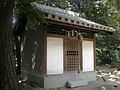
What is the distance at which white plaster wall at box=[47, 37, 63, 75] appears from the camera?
5.02 m

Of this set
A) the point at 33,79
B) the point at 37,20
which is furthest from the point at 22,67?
the point at 37,20

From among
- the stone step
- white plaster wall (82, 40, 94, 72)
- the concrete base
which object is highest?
white plaster wall (82, 40, 94, 72)

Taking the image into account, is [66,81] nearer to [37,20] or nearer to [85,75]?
[85,75]

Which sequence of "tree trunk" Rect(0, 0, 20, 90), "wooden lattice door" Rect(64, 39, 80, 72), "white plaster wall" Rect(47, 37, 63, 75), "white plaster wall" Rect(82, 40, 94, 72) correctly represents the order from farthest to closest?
1. "white plaster wall" Rect(82, 40, 94, 72)
2. "wooden lattice door" Rect(64, 39, 80, 72)
3. "white plaster wall" Rect(47, 37, 63, 75)
4. "tree trunk" Rect(0, 0, 20, 90)

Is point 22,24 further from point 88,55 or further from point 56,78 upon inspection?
point 88,55

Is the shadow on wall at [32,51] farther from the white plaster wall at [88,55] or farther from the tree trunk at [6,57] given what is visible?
the white plaster wall at [88,55]

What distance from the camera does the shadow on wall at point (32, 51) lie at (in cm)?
509

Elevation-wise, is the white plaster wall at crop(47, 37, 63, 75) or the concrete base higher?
the white plaster wall at crop(47, 37, 63, 75)

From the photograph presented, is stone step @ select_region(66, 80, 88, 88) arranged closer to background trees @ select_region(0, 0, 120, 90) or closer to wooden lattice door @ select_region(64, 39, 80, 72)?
wooden lattice door @ select_region(64, 39, 80, 72)

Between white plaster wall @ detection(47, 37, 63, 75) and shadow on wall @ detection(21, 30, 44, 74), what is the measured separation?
313 millimetres

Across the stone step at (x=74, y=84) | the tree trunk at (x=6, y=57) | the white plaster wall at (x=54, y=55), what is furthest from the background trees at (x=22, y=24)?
the stone step at (x=74, y=84)

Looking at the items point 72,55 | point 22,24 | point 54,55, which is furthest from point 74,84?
point 22,24

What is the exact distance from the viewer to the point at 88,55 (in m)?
6.39

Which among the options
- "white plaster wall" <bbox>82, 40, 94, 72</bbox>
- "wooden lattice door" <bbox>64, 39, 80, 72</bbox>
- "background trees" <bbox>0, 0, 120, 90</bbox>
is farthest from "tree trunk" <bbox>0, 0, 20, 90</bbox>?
"white plaster wall" <bbox>82, 40, 94, 72</bbox>
